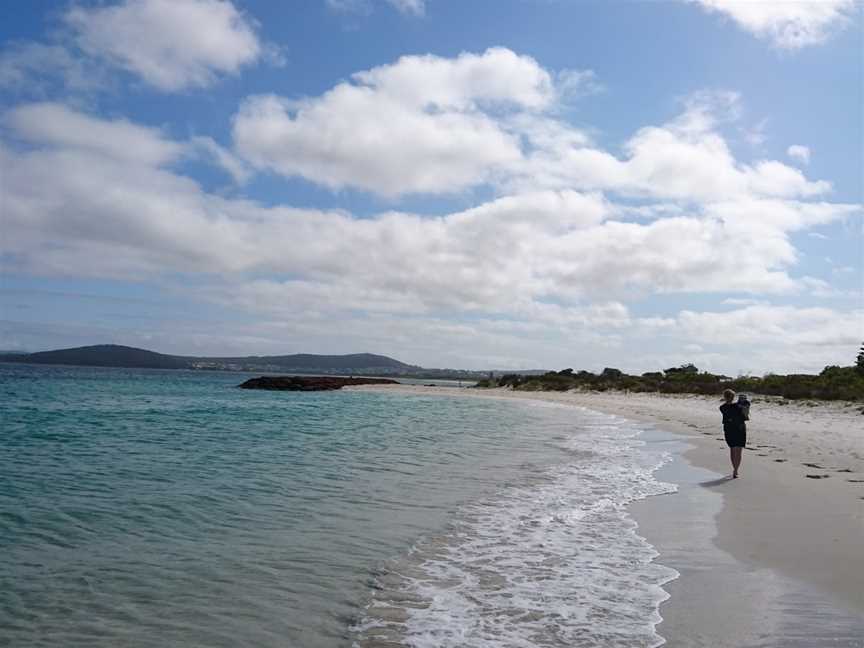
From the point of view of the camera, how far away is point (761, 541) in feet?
27.2

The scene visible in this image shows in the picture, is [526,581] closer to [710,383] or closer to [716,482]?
[716,482]

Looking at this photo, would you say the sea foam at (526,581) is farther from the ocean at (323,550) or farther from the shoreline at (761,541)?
the shoreline at (761,541)

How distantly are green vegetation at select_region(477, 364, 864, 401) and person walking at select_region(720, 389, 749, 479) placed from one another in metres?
24.7

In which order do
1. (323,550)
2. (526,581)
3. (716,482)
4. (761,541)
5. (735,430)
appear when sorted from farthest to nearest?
(735,430) < (716,482) < (761,541) < (323,550) < (526,581)

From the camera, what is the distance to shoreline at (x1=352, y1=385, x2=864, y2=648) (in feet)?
18.5

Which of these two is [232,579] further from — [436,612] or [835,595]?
[835,595]

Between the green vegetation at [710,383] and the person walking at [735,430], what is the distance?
971 inches

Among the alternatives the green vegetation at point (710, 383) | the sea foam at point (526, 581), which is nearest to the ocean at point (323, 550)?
the sea foam at point (526, 581)

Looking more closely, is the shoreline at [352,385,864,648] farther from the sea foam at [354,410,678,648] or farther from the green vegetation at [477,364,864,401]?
the green vegetation at [477,364,864,401]

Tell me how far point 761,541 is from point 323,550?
540cm

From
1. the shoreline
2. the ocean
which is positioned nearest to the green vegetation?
the shoreline

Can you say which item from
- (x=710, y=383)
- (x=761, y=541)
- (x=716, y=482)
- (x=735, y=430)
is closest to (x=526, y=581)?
(x=761, y=541)

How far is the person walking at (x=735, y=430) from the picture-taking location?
540 inches

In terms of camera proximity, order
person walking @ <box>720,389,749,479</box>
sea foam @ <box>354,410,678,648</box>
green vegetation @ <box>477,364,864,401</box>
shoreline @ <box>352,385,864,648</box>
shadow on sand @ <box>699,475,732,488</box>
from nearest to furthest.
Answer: sea foam @ <box>354,410,678,648</box>, shoreline @ <box>352,385,864,648</box>, shadow on sand @ <box>699,475,732,488</box>, person walking @ <box>720,389,749,479</box>, green vegetation @ <box>477,364,864,401</box>
